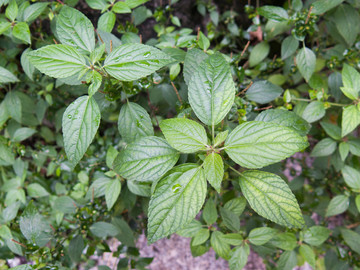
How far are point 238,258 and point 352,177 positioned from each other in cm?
86

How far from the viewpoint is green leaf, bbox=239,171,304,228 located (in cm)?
84

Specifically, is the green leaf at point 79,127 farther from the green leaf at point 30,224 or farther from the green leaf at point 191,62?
the green leaf at point 30,224

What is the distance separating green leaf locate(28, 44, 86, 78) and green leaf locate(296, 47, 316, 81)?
1.22 meters

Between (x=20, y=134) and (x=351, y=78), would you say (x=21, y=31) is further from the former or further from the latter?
(x=351, y=78)

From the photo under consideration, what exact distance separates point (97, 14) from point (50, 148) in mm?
1008

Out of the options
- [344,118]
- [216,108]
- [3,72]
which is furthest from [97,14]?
[344,118]

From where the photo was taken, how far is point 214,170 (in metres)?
0.85

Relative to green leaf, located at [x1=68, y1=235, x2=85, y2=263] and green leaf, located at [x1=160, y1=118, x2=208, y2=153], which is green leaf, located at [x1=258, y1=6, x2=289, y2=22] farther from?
green leaf, located at [x1=68, y1=235, x2=85, y2=263]

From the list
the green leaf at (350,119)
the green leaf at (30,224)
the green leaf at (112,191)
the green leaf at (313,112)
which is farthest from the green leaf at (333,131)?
the green leaf at (30,224)

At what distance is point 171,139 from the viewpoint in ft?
2.91

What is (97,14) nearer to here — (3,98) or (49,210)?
(3,98)

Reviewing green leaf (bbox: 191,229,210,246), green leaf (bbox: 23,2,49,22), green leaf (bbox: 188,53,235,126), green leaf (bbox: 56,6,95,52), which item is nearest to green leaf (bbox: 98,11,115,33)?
green leaf (bbox: 56,6,95,52)

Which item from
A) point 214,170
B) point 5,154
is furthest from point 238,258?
point 5,154

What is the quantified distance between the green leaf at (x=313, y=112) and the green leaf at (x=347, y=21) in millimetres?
509
